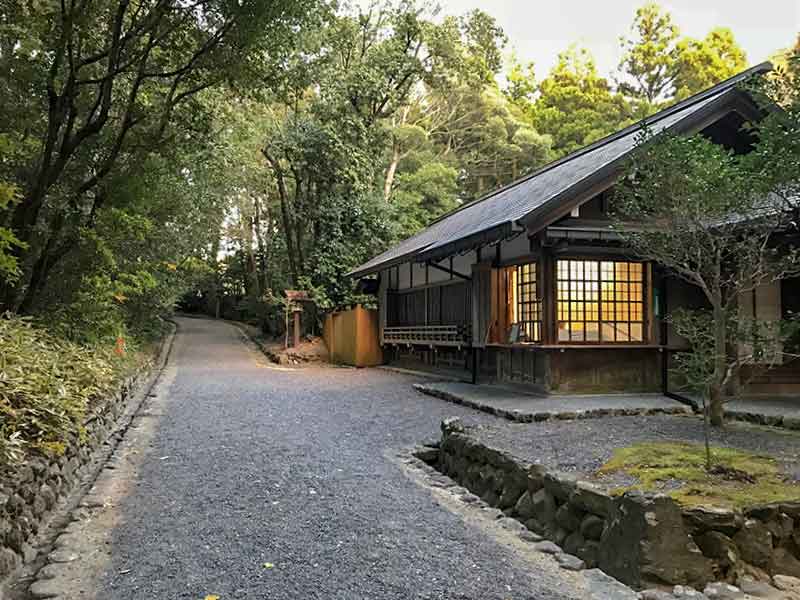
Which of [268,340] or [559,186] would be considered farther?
[268,340]

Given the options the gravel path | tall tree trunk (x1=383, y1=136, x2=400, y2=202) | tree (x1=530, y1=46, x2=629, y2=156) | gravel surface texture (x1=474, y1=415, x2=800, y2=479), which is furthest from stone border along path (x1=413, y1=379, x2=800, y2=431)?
tree (x1=530, y1=46, x2=629, y2=156)

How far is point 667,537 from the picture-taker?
11.3ft

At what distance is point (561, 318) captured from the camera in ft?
31.8

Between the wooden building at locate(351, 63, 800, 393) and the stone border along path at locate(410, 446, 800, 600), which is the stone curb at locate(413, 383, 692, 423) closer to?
the wooden building at locate(351, 63, 800, 393)

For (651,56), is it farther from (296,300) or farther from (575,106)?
(296,300)

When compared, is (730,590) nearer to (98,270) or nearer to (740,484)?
(740,484)

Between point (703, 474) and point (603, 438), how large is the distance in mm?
1709

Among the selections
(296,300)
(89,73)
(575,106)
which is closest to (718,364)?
(89,73)

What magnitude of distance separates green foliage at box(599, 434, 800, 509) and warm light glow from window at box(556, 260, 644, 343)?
429 centimetres

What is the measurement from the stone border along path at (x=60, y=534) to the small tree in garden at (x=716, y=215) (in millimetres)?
5068

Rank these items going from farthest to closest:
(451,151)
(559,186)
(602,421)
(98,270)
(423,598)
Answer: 1. (451,151)
2. (559,186)
3. (98,270)
4. (602,421)
5. (423,598)

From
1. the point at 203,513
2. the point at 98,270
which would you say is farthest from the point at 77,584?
the point at 98,270

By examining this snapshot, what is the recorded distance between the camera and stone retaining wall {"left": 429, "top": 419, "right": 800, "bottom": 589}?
11.2 feet

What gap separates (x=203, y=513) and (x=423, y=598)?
6.74 ft
